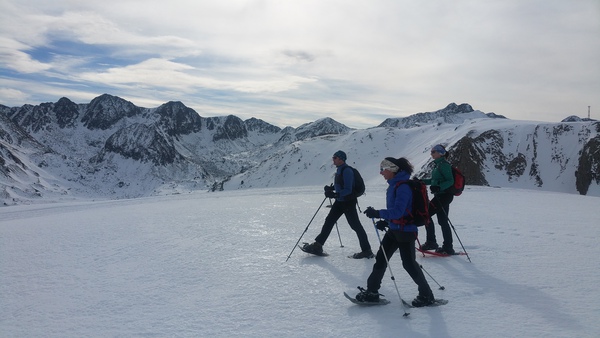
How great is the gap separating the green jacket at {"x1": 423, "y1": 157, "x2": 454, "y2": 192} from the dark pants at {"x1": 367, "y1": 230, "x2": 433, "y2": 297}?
333 centimetres

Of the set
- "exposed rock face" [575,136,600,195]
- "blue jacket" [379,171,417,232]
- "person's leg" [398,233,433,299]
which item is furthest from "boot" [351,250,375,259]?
"exposed rock face" [575,136,600,195]

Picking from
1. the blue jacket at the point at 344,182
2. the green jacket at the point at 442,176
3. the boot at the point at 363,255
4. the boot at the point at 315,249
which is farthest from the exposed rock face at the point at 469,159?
the blue jacket at the point at 344,182

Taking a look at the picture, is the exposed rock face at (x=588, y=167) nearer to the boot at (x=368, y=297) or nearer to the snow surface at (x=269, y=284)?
the snow surface at (x=269, y=284)

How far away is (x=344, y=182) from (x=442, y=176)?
246 centimetres

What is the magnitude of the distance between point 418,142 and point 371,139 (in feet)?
60.6

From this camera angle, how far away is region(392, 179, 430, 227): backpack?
6281mm

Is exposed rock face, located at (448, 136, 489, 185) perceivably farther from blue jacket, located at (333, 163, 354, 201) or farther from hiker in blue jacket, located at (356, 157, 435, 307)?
hiker in blue jacket, located at (356, 157, 435, 307)

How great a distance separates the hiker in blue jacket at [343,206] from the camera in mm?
9211

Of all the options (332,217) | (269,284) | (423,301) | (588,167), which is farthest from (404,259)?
(588,167)

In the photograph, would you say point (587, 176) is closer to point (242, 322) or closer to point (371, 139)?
point (371, 139)

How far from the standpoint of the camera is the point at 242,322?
5984 millimetres

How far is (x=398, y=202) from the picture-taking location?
245 inches

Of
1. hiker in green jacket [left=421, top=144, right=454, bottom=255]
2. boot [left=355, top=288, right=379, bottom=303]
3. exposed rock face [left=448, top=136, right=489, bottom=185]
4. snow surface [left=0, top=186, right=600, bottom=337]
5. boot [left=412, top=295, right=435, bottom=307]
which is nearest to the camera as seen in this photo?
snow surface [left=0, top=186, right=600, bottom=337]

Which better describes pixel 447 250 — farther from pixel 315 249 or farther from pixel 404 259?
pixel 404 259
